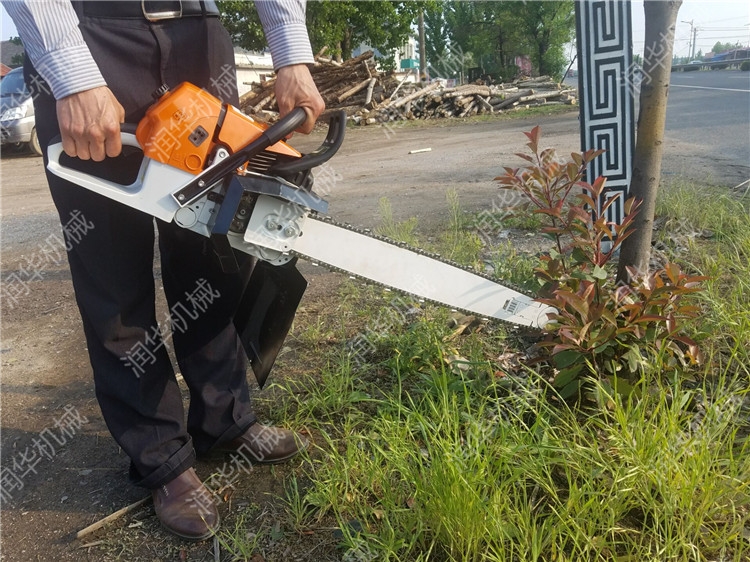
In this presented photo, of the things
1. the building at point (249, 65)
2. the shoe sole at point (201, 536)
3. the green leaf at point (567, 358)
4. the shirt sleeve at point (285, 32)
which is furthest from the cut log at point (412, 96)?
the shoe sole at point (201, 536)

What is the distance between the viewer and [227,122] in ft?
4.59

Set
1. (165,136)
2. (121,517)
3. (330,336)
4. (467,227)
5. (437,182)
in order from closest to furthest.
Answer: (165,136), (121,517), (330,336), (467,227), (437,182)

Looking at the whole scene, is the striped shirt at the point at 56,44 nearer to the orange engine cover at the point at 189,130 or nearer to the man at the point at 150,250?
the man at the point at 150,250

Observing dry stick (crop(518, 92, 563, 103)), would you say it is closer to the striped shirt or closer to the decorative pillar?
the decorative pillar

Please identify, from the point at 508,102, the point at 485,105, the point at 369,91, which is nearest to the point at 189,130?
the point at 369,91

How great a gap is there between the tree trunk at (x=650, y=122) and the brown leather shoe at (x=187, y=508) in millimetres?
1628

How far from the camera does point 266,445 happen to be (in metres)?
1.79

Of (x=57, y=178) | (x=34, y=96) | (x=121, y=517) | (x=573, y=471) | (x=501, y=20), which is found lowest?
(x=121, y=517)

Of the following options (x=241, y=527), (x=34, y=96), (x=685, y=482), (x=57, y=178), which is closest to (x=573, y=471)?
(x=685, y=482)

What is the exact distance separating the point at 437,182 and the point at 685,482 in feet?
15.5

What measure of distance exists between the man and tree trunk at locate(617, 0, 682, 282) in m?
1.16

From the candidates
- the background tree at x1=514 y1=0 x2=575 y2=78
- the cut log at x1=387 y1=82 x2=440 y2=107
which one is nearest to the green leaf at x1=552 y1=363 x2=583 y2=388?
the cut log at x1=387 y1=82 x2=440 y2=107

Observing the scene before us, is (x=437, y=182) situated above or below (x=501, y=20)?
below

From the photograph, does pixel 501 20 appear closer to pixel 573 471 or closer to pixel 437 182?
pixel 437 182
